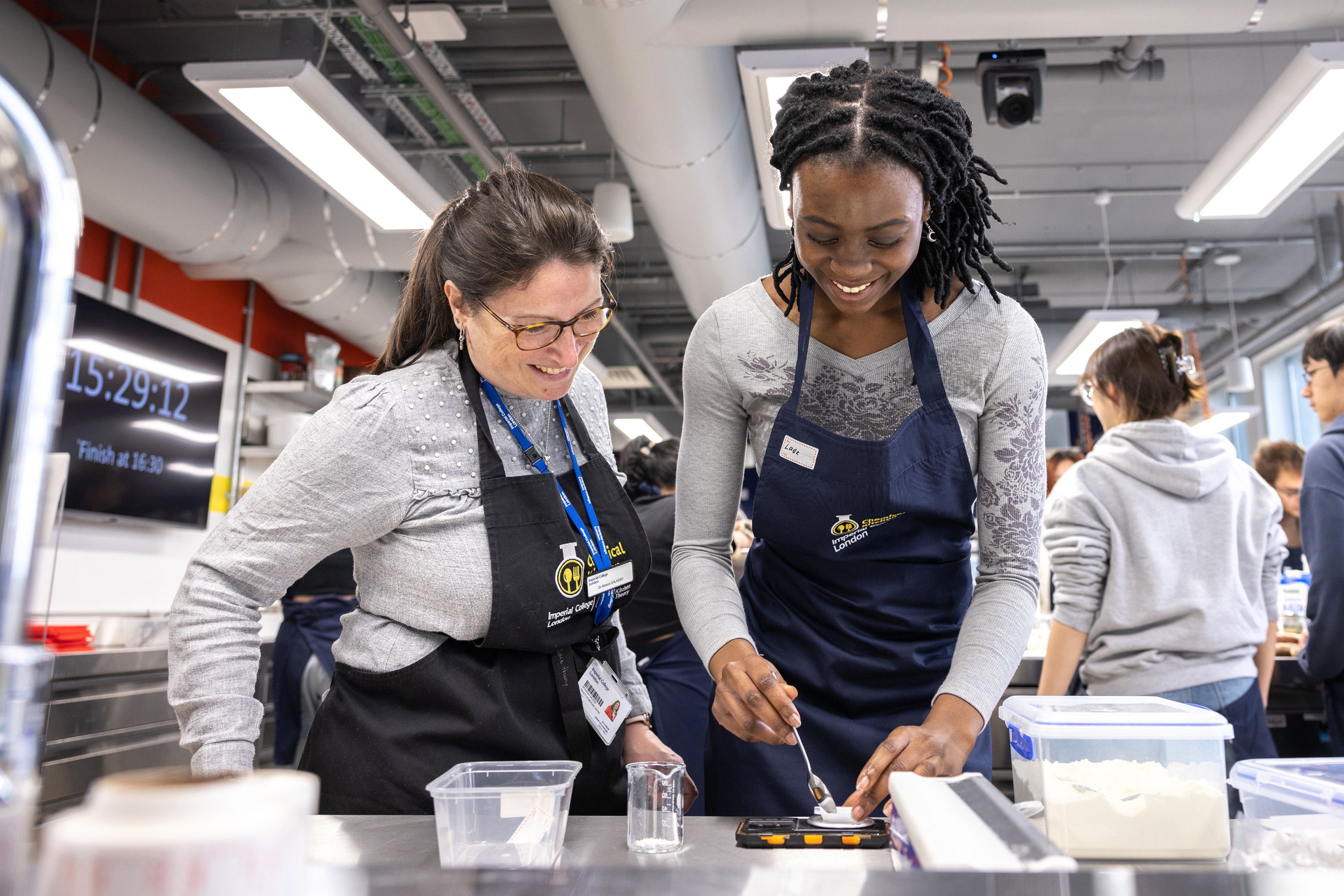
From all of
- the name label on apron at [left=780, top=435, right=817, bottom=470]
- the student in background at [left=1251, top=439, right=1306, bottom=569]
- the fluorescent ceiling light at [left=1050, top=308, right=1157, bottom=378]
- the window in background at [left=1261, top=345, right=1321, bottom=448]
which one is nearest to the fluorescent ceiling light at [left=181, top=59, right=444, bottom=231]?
the name label on apron at [left=780, top=435, right=817, bottom=470]

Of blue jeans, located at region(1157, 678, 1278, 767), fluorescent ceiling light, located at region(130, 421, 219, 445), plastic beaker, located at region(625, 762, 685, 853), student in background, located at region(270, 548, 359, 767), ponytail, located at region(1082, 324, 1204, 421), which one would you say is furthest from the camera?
fluorescent ceiling light, located at region(130, 421, 219, 445)

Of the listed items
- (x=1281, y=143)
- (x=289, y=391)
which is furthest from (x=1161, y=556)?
(x=289, y=391)

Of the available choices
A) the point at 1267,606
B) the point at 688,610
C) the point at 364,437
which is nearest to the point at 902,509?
the point at 688,610

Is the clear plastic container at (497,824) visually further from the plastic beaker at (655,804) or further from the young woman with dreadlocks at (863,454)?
the young woman with dreadlocks at (863,454)

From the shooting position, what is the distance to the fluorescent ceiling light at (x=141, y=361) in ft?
15.3

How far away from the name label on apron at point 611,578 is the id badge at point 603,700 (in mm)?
103

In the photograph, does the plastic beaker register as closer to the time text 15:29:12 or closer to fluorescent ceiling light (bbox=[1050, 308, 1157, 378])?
the time text 15:29:12

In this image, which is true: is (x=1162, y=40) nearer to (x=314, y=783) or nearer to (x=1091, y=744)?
(x=1091, y=744)

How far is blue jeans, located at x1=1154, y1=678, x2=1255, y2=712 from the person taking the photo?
7.64ft

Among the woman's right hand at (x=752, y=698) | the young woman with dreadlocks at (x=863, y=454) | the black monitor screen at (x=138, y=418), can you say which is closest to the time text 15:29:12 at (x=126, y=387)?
the black monitor screen at (x=138, y=418)

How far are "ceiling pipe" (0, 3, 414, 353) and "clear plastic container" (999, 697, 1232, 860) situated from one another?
302cm

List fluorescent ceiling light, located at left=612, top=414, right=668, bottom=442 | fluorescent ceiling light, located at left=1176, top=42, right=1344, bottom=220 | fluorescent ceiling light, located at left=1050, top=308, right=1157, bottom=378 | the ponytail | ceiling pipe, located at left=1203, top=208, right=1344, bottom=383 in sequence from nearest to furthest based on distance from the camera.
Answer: the ponytail < fluorescent ceiling light, located at left=1176, top=42, right=1344, bottom=220 < fluorescent ceiling light, located at left=1050, top=308, right=1157, bottom=378 < ceiling pipe, located at left=1203, top=208, right=1344, bottom=383 < fluorescent ceiling light, located at left=612, top=414, right=668, bottom=442

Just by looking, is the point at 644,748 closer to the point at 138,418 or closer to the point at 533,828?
the point at 533,828

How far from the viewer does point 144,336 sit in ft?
16.8
